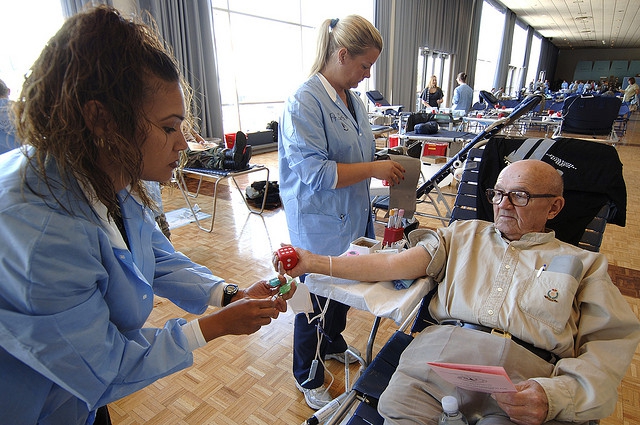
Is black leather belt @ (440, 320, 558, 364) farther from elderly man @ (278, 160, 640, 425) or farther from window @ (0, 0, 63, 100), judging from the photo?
window @ (0, 0, 63, 100)

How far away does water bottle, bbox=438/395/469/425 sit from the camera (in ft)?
2.90

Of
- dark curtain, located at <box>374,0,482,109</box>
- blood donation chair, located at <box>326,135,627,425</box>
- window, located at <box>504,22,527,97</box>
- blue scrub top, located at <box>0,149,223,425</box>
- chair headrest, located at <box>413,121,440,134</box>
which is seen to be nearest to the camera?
blue scrub top, located at <box>0,149,223,425</box>

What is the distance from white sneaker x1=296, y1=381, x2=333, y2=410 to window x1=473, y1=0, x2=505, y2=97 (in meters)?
14.7

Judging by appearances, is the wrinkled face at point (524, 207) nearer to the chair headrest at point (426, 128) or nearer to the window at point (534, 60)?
the chair headrest at point (426, 128)

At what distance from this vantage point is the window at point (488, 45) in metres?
13.7

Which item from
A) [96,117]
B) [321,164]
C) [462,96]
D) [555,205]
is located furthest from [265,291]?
[462,96]

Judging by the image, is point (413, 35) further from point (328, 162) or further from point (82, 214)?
point (82, 214)

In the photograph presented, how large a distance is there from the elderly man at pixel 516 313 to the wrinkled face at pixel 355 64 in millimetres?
611

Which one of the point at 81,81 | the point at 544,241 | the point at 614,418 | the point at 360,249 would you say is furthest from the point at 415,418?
the point at 614,418

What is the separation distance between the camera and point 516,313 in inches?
41.5

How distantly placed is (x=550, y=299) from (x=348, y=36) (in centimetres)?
103

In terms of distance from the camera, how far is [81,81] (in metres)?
0.56

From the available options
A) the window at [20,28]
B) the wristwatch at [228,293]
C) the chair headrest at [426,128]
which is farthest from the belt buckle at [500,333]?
the window at [20,28]

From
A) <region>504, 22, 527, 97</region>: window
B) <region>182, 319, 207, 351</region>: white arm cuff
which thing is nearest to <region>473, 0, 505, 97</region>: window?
<region>504, 22, 527, 97</region>: window
